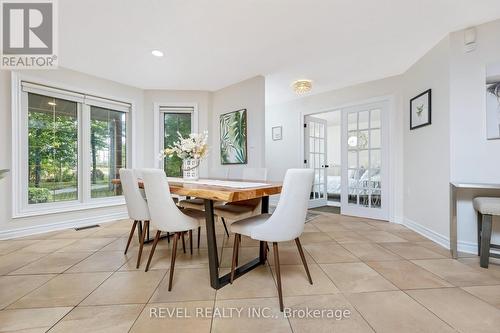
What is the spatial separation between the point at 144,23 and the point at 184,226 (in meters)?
2.04

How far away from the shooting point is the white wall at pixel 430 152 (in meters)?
2.51

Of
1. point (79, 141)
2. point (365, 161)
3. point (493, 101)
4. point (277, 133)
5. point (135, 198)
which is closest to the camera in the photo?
point (135, 198)

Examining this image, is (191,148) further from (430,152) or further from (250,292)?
(430,152)

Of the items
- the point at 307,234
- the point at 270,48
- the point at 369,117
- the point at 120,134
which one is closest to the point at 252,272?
the point at 307,234

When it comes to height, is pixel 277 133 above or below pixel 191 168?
above

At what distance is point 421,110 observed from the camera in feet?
9.68

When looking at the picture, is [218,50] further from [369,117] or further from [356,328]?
[356,328]

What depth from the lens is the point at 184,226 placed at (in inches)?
68.8

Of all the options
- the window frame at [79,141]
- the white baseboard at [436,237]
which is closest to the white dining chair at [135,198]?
the window frame at [79,141]

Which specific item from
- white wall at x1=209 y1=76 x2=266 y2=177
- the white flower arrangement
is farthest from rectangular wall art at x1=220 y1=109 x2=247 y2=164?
the white flower arrangement

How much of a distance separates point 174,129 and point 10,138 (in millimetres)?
2239

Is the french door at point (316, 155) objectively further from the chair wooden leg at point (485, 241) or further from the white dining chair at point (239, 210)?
the chair wooden leg at point (485, 241)

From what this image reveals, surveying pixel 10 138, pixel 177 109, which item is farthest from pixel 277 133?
pixel 10 138

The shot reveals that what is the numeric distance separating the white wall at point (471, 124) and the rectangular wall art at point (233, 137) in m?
2.66
